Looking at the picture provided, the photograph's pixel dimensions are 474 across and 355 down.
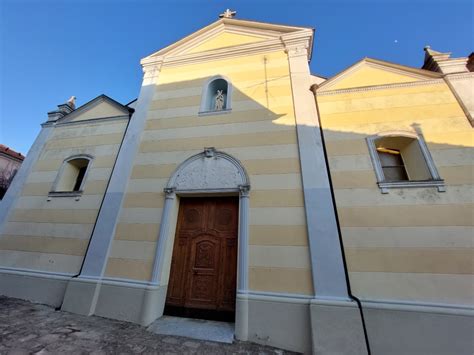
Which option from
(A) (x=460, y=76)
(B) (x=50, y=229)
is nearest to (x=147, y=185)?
(B) (x=50, y=229)

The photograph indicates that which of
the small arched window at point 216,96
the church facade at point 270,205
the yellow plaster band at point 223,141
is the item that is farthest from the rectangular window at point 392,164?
the small arched window at point 216,96

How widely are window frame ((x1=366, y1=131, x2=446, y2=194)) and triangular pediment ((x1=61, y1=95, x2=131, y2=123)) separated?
738 centimetres

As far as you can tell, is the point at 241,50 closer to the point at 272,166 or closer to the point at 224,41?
the point at 224,41

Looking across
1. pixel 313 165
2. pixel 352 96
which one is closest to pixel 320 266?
pixel 313 165

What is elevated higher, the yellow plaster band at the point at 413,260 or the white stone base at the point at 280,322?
the yellow plaster band at the point at 413,260

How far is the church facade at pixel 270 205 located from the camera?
3.64 m

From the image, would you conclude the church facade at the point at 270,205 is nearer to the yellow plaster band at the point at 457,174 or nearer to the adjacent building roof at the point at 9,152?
the yellow plaster band at the point at 457,174

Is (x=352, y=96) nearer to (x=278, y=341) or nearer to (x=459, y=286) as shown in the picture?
(x=459, y=286)

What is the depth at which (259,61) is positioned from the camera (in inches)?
254

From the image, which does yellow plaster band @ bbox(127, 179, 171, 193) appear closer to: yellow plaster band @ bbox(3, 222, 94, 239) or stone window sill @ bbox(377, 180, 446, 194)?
yellow plaster band @ bbox(3, 222, 94, 239)

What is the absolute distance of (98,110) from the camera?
7.13m

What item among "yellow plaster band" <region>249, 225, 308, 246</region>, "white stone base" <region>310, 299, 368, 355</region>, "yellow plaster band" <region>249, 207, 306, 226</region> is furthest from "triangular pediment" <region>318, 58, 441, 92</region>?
"white stone base" <region>310, 299, 368, 355</region>

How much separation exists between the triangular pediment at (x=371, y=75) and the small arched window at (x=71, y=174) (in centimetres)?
761

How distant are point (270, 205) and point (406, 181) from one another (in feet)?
9.49
